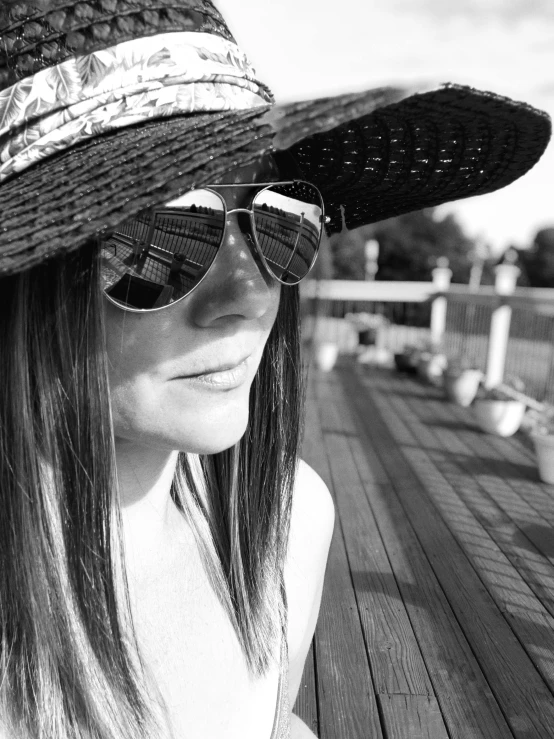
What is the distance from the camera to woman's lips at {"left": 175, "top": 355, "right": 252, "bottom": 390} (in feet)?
2.78

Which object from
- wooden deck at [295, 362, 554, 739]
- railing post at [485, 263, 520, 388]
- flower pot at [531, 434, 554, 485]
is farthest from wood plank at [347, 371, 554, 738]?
railing post at [485, 263, 520, 388]

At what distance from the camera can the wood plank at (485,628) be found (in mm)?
2090

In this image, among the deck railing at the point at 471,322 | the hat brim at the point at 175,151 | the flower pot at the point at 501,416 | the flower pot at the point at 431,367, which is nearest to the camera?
the hat brim at the point at 175,151

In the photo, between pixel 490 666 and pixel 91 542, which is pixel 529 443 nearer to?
pixel 490 666

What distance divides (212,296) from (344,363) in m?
8.99

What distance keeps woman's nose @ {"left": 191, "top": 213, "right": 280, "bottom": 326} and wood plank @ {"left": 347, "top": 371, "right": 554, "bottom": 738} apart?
1738mm

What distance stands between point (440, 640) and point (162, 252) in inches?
84.4

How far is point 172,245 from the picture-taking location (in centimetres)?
78

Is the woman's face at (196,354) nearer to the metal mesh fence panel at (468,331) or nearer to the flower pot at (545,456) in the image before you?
the flower pot at (545,456)

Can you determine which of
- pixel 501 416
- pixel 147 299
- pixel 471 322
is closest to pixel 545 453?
pixel 501 416

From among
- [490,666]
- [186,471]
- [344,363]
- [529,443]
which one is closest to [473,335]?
[344,363]

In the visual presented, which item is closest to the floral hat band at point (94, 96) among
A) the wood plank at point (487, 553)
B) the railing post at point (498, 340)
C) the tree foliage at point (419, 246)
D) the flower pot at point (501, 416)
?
the wood plank at point (487, 553)

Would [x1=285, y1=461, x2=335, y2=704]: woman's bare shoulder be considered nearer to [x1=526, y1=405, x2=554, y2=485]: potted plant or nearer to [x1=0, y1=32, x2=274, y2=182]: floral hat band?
[x1=0, y1=32, x2=274, y2=182]: floral hat band

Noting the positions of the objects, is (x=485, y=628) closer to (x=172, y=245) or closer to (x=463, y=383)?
(x=172, y=245)
